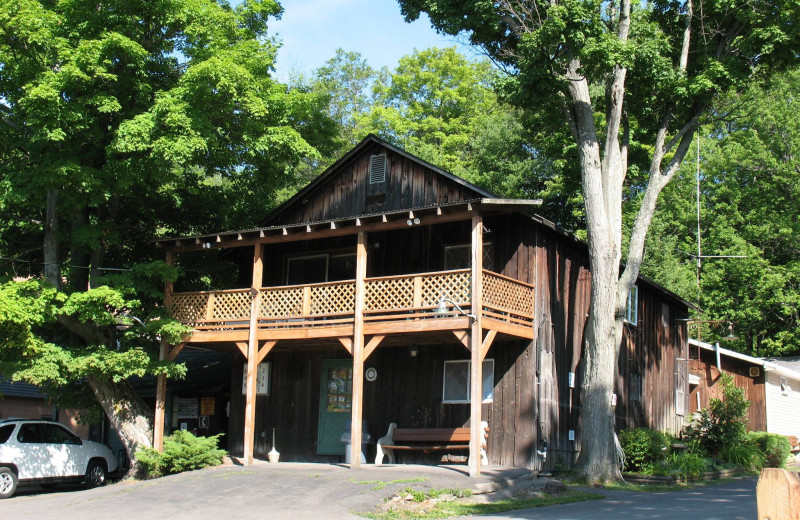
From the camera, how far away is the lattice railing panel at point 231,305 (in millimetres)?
20500

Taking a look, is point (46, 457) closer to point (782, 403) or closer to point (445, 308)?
point (445, 308)

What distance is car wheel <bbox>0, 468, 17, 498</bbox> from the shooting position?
17.9 meters

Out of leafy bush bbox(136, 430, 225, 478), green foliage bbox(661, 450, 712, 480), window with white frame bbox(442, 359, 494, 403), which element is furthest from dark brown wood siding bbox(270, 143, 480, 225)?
green foliage bbox(661, 450, 712, 480)

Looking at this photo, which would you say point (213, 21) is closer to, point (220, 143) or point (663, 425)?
point (220, 143)

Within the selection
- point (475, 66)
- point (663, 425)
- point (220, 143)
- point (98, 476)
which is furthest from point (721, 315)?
point (98, 476)

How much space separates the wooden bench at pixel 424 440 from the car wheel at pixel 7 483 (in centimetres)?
830

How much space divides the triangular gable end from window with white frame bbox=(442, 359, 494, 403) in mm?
4122

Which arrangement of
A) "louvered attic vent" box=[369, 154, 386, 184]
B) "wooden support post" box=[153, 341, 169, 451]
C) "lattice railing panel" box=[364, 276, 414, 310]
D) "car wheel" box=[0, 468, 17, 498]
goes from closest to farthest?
"car wheel" box=[0, 468, 17, 498] < "lattice railing panel" box=[364, 276, 414, 310] < "wooden support post" box=[153, 341, 169, 451] < "louvered attic vent" box=[369, 154, 386, 184]

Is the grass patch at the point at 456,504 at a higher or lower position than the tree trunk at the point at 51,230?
lower

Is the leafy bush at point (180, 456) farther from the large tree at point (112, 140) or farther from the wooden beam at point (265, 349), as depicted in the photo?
the wooden beam at point (265, 349)

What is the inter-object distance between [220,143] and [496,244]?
833 centimetres

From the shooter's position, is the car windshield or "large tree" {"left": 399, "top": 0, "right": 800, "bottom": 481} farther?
the car windshield

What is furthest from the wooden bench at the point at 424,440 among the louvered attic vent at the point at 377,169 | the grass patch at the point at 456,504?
the louvered attic vent at the point at 377,169

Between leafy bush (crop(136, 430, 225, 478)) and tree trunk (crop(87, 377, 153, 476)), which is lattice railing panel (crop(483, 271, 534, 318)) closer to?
leafy bush (crop(136, 430, 225, 478))
